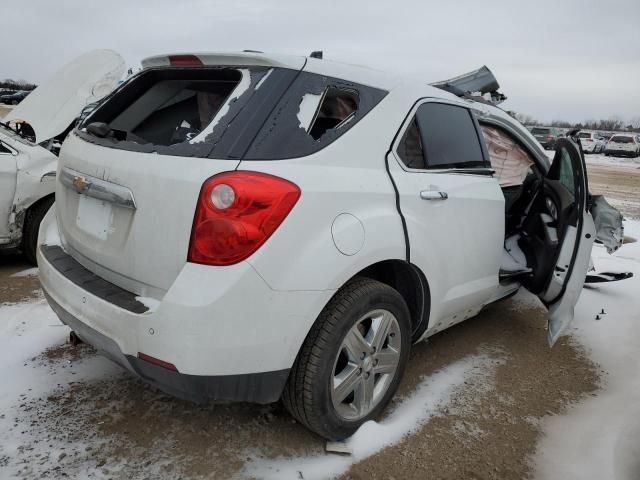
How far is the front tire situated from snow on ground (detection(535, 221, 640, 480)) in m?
0.83

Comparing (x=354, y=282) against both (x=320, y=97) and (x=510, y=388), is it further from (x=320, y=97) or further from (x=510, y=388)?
(x=510, y=388)

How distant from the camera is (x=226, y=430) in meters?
2.39

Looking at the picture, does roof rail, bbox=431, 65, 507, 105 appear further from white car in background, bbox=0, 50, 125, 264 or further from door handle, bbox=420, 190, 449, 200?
white car in background, bbox=0, 50, 125, 264

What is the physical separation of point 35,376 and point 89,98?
395 cm

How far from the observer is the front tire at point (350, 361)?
6.75ft

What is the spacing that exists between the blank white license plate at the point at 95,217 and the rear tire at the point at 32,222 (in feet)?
8.77

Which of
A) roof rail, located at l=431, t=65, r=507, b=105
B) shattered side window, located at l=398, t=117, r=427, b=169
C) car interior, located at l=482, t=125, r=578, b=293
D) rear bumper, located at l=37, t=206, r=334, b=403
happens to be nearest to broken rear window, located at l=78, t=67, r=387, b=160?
shattered side window, located at l=398, t=117, r=427, b=169

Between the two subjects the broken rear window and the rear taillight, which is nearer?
the rear taillight

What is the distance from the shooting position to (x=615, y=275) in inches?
178

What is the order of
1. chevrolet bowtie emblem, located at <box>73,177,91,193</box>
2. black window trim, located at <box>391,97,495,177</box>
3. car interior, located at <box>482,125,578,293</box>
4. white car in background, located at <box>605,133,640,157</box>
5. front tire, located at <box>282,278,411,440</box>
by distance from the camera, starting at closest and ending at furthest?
front tire, located at <box>282,278,411,440</box> → chevrolet bowtie emblem, located at <box>73,177,91,193</box> → black window trim, located at <box>391,97,495,177</box> → car interior, located at <box>482,125,578,293</box> → white car in background, located at <box>605,133,640,157</box>

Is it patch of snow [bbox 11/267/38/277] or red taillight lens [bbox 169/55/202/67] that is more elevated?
red taillight lens [bbox 169/55/202/67]

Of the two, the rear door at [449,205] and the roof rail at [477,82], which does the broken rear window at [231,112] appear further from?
the roof rail at [477,82]

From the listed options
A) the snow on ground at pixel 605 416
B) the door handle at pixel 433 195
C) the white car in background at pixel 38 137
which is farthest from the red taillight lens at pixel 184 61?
the white car in background at pixel 38 137

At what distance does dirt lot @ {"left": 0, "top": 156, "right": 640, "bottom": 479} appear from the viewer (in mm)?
2145
